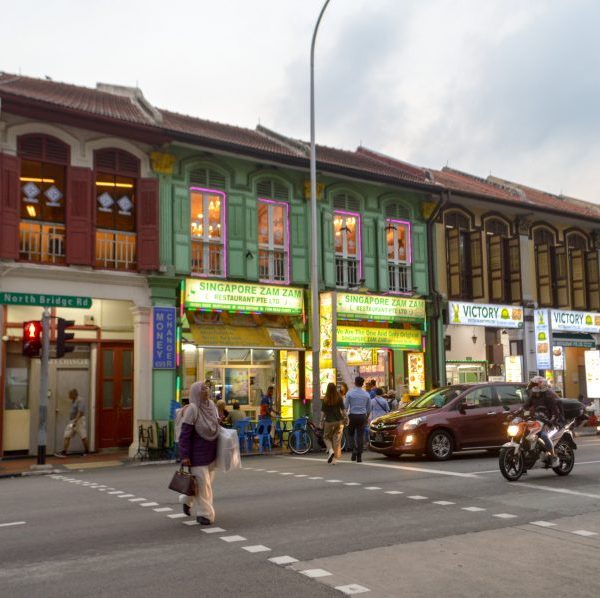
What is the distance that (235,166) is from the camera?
71.2 ft


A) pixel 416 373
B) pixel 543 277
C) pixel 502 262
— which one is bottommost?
pixel 416 373

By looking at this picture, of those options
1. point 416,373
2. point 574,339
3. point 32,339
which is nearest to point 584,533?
point 32,339

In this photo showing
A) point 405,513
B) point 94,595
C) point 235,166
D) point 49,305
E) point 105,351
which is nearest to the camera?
point 94,595

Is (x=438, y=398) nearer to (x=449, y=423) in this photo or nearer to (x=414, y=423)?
(x=449, y=423)

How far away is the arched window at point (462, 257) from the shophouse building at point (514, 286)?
36 millimetres

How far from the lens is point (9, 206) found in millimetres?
17984

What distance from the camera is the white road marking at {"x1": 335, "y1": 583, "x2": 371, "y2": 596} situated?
545 centimetres

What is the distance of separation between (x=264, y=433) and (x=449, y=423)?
562 cm

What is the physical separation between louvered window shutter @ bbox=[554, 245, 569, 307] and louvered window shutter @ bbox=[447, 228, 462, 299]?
530 cm

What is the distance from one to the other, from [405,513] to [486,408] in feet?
25.1

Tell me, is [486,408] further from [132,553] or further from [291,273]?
[132,553]

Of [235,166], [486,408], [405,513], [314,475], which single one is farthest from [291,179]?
[405,513]

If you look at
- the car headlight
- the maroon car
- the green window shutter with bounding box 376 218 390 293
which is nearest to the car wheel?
the maroon car

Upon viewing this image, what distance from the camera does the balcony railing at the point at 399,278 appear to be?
80.8 feet
